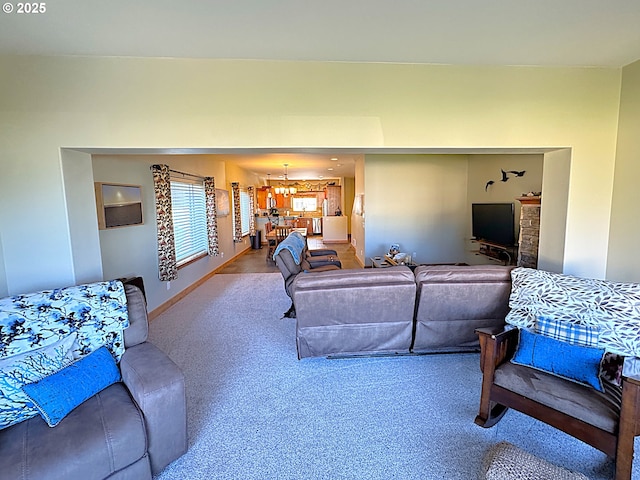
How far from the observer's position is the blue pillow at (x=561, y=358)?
1.79 meters

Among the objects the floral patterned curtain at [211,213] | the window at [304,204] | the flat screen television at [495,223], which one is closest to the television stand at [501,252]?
the flat screen television at [495,223]

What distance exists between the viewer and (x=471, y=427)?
2014mm

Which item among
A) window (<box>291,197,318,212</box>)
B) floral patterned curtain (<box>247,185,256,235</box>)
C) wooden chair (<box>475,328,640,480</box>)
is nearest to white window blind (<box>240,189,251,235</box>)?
floral patterned curtain (<box>247,185,256,235</box>)

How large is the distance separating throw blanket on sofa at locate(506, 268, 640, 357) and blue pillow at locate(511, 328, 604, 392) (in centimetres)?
11

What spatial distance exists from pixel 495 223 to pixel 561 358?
10.8 feet

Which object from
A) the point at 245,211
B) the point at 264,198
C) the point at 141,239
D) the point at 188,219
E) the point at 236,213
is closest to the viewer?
the point at 141,239

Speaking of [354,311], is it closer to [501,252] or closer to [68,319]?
[68,319]

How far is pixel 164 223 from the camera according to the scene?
4.23m

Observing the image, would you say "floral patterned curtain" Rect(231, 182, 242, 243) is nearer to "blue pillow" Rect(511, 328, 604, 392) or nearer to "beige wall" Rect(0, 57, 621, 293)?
"beige wall" Rect(0, 57, 621, 293)

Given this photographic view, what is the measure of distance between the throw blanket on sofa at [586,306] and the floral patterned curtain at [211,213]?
16.9 ft

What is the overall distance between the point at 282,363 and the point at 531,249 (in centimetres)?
337

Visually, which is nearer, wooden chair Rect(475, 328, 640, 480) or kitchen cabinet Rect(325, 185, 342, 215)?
wooden chair Rect(475, 328, 640, 480)

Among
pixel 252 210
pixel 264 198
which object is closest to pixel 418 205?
pixel 252 210

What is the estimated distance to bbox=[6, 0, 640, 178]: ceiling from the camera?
72.5 inches
